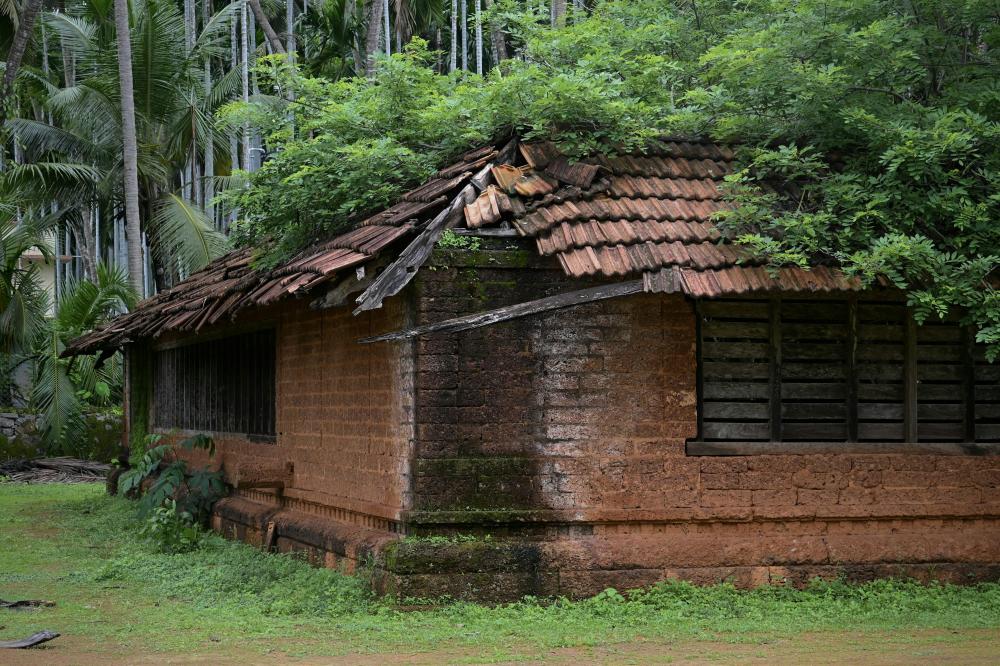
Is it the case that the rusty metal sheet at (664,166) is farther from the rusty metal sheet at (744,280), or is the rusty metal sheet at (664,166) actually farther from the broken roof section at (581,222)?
the rusty metal sheet at (744,280)

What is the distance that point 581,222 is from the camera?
29.6 feet

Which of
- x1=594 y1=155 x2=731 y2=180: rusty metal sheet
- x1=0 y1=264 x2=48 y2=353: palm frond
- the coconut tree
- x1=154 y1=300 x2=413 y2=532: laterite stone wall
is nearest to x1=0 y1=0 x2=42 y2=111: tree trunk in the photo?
the coconut tree

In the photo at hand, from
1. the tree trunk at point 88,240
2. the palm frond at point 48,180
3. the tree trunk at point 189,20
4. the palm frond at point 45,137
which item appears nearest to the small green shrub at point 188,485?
the palm frond at point 48,180

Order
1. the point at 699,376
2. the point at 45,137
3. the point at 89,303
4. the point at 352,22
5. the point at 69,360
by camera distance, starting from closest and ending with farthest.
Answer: the point at 699,376, the point at 89,303, the point at 69,360, the point at 45,137, the point at 352,22

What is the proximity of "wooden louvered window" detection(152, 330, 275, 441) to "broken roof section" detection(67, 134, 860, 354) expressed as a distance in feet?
8.80

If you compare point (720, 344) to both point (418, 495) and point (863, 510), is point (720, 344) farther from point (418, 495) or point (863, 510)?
point (418, 495)

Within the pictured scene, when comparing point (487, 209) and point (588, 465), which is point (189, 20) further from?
point (588, 465)

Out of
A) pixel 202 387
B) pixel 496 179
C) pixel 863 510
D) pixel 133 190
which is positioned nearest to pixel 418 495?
pixel 496 179

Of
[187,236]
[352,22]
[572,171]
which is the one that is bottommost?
[572,171]

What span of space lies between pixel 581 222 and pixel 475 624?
2953 millimetres

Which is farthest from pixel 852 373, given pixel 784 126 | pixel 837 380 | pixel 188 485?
pixel 188 485

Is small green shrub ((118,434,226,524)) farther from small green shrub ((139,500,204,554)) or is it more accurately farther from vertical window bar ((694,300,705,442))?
vertical window bar ((694,300,705,442))

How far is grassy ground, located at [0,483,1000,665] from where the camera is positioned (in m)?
7.45

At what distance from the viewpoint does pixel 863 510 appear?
9.48m
